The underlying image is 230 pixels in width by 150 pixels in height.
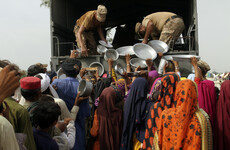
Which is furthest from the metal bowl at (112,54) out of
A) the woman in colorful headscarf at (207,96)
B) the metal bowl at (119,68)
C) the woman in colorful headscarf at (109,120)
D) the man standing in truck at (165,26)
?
the woman in colorful headscarf at (207,96)

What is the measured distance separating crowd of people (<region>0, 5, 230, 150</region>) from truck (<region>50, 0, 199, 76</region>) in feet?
8.99

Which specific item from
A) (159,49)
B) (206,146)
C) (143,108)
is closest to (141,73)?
(143,108)

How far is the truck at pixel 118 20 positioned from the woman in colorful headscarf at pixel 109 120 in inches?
113

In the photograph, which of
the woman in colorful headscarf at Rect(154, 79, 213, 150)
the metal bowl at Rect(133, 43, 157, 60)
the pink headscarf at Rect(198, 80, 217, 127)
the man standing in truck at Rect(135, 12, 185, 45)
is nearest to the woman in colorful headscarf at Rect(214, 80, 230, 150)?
the pink headscarf at Rect(198, 80, 217, 127)

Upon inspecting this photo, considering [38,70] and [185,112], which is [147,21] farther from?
[185,112]

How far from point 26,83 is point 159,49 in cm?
458

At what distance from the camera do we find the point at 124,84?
12.4 ft

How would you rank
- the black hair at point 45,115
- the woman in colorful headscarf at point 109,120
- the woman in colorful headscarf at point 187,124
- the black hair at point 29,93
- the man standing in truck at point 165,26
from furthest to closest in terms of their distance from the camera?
the man standing in truck at point 165,26
the woman in colorful headscarf at point 109,120
the woman in colorful headscarf at point 187,124
the black hair at point 29,93
the black hair at point 45,115

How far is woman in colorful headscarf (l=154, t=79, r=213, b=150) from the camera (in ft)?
6.88

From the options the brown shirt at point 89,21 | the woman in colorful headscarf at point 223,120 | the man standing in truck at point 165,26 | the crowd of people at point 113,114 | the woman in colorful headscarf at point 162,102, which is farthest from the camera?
the brown shirt at point 89,21

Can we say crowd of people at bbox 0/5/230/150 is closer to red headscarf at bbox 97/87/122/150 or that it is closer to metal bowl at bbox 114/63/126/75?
red headscarf at bbox 97/87/122/150

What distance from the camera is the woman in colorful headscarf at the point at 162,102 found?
2352 millimetres

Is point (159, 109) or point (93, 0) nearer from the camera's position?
point (159, 109)

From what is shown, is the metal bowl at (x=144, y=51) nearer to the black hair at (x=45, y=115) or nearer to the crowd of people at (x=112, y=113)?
the crowd of people at (x=112, y=113)
